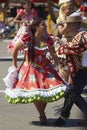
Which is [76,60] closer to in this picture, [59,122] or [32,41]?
[32,41]

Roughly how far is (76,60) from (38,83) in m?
0.56

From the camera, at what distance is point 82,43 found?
745 cm

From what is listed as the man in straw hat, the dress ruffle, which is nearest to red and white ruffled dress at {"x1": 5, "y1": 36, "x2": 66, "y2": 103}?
the dress ruffle

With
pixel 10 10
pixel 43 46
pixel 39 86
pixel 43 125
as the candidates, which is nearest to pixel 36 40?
pixel 43 46

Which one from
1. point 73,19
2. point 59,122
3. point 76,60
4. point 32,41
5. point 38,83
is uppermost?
point 73,19

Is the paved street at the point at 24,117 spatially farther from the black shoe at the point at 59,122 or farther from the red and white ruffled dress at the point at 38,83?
the red and white ruffled dress at the point at 38,83

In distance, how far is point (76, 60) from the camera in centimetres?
770

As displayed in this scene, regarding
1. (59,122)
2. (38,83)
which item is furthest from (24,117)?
(38,83)

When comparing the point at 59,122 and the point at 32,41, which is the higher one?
the point at 32,41

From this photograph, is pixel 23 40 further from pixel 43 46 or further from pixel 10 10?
pixel 10 10

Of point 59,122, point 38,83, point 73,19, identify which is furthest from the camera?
point 59,122

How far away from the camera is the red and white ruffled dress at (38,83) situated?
25.2ft

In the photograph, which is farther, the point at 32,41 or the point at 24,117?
the point at 24,117

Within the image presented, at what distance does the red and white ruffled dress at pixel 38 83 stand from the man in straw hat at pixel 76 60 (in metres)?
0.15
